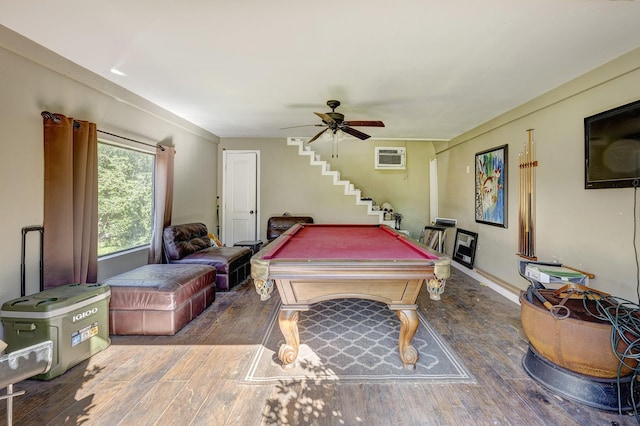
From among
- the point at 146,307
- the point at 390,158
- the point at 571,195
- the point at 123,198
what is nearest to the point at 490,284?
the point at 571,195

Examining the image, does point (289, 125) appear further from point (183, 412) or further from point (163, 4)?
point (183, 412)

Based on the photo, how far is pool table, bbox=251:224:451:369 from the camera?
205cm

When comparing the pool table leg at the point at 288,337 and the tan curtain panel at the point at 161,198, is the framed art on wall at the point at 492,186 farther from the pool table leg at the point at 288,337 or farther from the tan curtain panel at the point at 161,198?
the tan curtain panel at the point at 161,198

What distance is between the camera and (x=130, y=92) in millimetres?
3547

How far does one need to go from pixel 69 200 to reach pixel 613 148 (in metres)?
4.91

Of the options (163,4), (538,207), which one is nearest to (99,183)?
(163,4)

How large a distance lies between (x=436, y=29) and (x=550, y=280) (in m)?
2.54

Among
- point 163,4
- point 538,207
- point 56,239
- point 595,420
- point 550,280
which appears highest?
point 163,4

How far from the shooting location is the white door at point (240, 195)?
20.9ft

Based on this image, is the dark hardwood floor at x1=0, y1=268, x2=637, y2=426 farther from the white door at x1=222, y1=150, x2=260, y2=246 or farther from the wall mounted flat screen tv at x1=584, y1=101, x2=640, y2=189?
the white door at x1=222, y1=150, x2=260, y2=246

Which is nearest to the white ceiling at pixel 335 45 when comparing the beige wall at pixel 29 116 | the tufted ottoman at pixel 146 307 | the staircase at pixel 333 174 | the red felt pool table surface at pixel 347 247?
the beige wall at pixel 29 116

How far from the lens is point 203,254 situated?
4.14 metres

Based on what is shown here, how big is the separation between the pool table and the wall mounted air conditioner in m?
4.42

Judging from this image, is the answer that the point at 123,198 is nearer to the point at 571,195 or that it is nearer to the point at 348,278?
the point at 348,278
